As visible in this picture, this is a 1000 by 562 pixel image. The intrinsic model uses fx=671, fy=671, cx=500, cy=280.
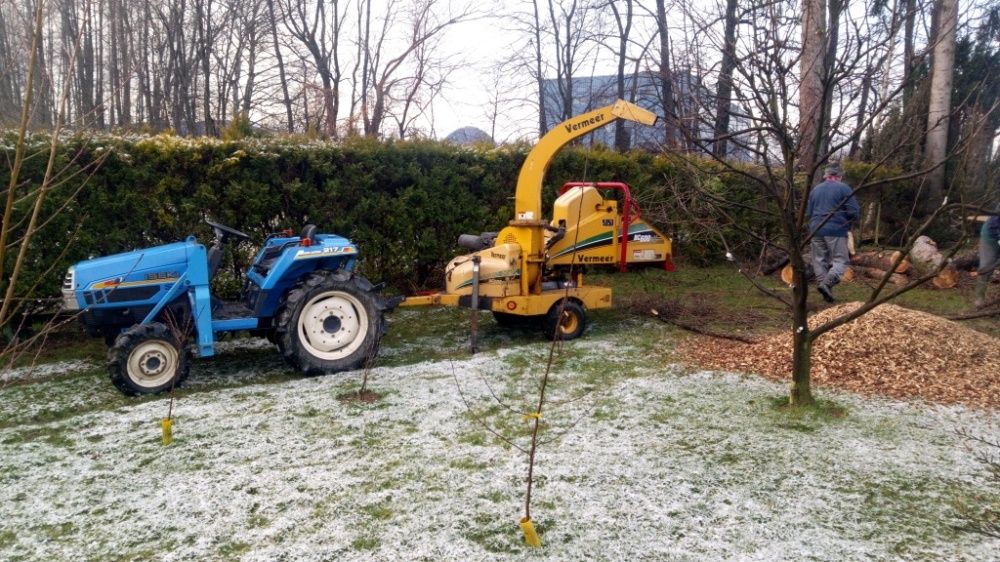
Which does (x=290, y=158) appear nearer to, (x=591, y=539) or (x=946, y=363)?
(x=591, y=539)

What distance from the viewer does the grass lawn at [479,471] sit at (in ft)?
9.61

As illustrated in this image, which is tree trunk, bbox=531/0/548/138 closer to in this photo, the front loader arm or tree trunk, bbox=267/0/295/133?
tree trunk, bbox=267/0/295/133

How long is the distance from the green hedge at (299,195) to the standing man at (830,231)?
1407mm

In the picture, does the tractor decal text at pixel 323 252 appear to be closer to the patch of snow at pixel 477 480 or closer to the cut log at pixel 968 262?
the patch of snow at pixel 477 480

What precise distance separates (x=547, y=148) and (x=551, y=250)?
3.35ft

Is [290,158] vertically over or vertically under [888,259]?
over

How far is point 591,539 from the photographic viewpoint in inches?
116

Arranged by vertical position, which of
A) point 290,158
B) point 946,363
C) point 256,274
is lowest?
point 946,363

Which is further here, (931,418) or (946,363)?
(946,363)

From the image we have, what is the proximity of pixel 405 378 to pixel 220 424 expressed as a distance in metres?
1.49

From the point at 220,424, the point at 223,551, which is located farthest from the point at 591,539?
the point at 220,424

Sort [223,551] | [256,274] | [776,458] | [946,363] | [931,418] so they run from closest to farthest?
[223,551] → [776,458] → [931,418] → [946,363] → [256,274]

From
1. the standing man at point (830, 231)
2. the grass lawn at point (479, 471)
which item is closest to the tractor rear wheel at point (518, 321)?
the grass lawn at point (479, 471)

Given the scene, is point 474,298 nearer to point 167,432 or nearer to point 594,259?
point 594,259
